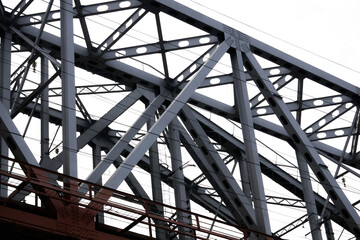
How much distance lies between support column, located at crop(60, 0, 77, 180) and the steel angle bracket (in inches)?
322

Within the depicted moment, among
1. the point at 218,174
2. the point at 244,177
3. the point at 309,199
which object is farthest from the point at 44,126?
the point at 309,199

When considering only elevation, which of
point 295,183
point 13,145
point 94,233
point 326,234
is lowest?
point 94,233

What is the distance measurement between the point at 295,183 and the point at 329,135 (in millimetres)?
2786

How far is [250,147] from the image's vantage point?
30.4 m

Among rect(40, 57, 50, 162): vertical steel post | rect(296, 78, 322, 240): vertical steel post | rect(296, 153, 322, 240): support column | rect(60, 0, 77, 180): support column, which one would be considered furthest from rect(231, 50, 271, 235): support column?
rect(60, 0, 77, 180): support column

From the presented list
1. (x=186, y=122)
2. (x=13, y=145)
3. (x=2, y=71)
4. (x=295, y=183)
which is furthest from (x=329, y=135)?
(x=13, y=145)

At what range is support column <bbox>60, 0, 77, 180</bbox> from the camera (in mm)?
23984

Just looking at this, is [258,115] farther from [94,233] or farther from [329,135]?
[94,233]

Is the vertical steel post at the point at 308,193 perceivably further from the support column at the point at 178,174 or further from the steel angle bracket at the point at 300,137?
the support column at the point at 178,174

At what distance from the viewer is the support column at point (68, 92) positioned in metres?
24.0

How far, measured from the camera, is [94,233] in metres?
22.5

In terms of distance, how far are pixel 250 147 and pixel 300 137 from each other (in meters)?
2.87

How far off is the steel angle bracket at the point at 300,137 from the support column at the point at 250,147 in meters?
0.79

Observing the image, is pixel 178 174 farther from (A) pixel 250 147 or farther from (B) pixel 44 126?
(B) pixel 44 126
